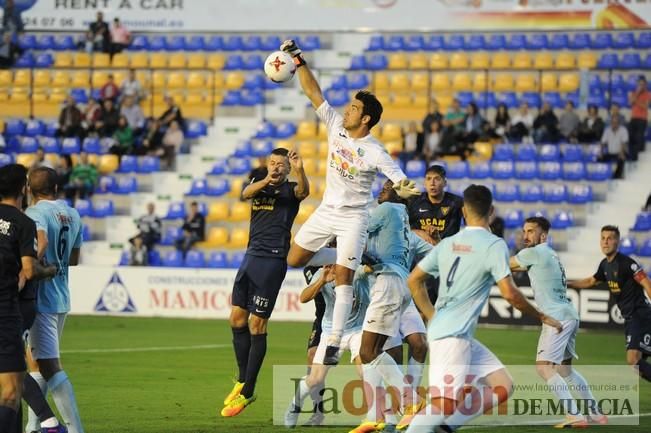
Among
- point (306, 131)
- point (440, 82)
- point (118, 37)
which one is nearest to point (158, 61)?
point (118, 37)

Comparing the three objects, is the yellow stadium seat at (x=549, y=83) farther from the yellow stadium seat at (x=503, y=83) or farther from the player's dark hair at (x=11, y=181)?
the player's dark hair at (x=11, y=181)

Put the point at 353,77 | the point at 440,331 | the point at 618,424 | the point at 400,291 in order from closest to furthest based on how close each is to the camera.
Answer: the point at 440,331 → the point at 400,291 → the point at 618,424 → the point at 353,77

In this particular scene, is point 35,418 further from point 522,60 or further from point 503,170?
point 522,60

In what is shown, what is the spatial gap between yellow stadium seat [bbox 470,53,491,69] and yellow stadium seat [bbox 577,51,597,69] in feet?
7.78

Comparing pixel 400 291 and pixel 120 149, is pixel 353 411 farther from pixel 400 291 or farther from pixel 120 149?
pixel 120 149

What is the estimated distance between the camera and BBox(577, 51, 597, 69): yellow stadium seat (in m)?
30.7

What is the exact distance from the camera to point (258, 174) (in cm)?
1226

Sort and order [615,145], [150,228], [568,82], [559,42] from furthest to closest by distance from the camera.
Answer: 1. [559,42]
2. [568,82]
3. [150,228]
4. [615,145]

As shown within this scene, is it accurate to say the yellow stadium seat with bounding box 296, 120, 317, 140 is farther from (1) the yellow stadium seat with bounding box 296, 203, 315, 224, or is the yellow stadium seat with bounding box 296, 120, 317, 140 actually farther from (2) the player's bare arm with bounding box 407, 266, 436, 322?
(2) the player's bare arm with bounding box 407, 266, 436, 322

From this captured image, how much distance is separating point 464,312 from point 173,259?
19290 millimetres

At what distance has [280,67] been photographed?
11312mm

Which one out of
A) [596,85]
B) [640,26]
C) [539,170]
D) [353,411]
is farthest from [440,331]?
[640,26]

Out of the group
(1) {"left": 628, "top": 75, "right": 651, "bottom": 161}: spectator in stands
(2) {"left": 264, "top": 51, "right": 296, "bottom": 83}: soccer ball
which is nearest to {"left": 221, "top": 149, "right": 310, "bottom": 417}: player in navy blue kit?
(2) {"left": 264, "top": 51, "right": 296, "bottom": 83}: soccer ball

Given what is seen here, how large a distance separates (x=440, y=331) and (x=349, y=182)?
3.13m
